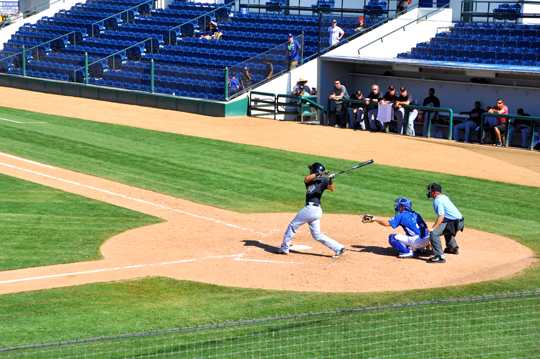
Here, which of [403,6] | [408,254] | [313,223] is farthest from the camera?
[403,6]

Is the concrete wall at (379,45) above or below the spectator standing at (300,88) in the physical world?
above

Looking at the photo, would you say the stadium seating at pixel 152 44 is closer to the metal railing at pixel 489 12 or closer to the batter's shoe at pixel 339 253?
the metal railing at pixel 489 12

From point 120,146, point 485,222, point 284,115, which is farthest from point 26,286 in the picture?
point 284,115

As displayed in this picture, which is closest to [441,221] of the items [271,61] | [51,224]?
[51,224]

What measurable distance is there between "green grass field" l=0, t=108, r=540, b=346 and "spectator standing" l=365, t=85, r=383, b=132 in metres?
4.87

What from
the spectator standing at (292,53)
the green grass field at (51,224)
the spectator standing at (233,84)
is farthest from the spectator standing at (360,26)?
the green grass field at (51,224)

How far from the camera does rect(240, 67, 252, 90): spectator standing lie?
26.9 metres

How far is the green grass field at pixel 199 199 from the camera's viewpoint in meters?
8.08

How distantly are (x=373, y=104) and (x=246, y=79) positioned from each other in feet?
19.9

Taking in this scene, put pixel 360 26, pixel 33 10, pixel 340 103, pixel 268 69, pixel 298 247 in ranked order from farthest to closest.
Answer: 1. pixel 33 10
2. pixel 360 26
3. pixel 268 69
4. pixel 340 103
5. pixel 298 247

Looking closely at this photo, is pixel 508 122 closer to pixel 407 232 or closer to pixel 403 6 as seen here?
pixel 403 6

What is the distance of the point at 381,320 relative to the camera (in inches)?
308

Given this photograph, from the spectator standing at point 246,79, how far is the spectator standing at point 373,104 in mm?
5664

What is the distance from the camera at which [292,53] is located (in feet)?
89.5
